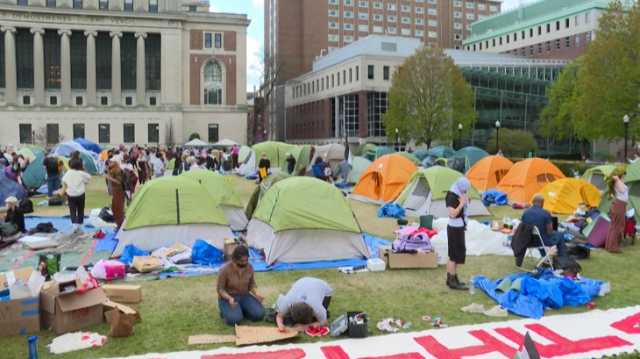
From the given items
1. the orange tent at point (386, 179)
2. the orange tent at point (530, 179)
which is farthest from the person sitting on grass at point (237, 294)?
the orange tent at point (530, 179)

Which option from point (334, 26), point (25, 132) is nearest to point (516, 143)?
point (334, 26)

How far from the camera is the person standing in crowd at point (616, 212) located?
12102 mm

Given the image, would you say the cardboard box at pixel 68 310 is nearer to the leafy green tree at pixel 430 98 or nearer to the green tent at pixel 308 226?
the green tent at pixel 308 226

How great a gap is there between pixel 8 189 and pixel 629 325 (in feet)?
57.5

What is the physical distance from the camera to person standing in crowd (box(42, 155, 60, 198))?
808 inches

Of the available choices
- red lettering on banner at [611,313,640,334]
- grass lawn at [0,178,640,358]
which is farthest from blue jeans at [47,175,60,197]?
red lettering on banner at [611,313,640,334]

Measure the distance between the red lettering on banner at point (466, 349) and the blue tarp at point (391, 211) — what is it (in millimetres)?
9844

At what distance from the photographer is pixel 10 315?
723cm

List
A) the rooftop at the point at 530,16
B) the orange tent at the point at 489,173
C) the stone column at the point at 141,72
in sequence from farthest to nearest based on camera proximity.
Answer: the rooftop at the point at 530,16
the stone column at the point at 141,72
the orange tent at the point at 489,173

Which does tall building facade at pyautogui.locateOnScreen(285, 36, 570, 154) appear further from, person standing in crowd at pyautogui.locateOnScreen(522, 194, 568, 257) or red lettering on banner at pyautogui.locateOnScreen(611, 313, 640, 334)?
red lettering on banner at pyautogui.locateOnScreen(611, 313, 640, 334)

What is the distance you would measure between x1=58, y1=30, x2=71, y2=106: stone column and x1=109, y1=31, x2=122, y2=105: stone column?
4.81m

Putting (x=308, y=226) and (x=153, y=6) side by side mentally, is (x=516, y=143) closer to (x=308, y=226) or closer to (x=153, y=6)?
(x=308, y=226)

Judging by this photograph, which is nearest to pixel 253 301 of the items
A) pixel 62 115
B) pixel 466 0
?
pixel 62 115

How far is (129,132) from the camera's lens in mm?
68062
